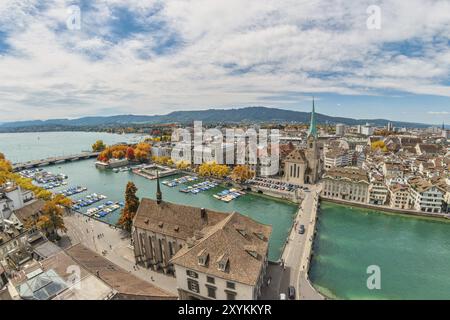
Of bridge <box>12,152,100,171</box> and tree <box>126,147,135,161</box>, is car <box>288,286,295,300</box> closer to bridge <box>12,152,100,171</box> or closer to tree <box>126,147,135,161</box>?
tree <box>126,147,135,161</box>

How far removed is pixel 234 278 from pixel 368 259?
16363 mm

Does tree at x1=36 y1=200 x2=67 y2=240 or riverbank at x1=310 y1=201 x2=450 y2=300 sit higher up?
tree at x1=36 y1=200 x2=67 y2=240

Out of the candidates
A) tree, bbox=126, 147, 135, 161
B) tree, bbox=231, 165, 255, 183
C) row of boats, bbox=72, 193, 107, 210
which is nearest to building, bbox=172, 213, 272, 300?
row of boats, bbox=72, 193, 107, 210

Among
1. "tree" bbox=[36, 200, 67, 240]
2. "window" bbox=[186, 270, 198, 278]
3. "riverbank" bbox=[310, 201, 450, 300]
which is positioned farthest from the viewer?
"tree" bbox=[36, 200, 67, 240]

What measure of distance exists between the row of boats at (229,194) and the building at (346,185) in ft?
42.9

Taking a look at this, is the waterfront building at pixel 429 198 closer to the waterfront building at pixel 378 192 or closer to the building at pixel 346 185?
the waterfront building at pixel 378 192

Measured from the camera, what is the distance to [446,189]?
1312 inches

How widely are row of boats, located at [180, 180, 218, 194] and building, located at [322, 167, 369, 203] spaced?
18.8 metres

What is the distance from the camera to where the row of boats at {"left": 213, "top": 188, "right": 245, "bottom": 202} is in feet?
125

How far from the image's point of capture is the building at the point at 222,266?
11797 mm

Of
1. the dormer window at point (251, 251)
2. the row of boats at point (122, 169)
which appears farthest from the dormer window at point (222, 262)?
the row of boats at point (122, 169)

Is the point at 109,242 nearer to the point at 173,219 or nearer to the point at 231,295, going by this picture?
the point at 173,219

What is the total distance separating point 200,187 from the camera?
43.7 meters
